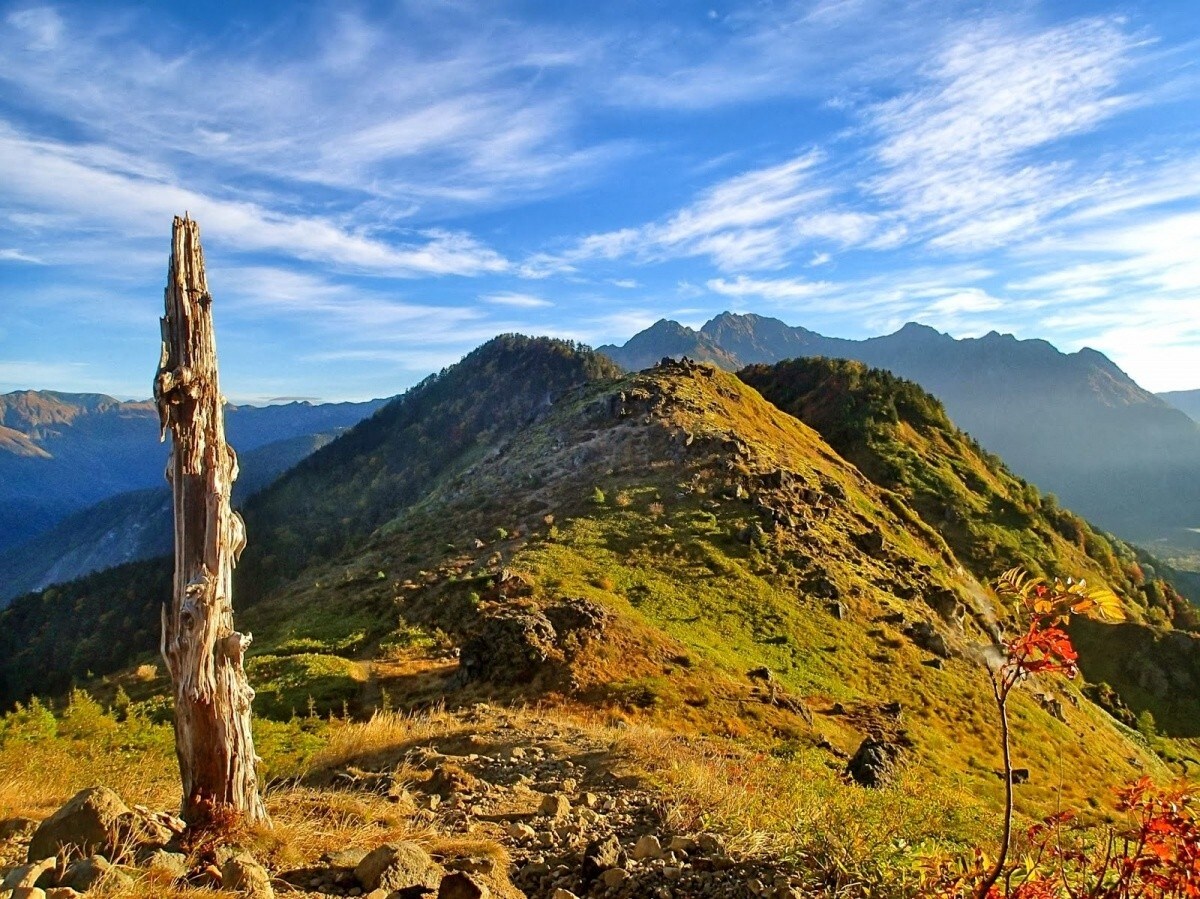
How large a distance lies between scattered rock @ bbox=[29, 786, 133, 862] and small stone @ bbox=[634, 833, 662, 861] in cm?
361

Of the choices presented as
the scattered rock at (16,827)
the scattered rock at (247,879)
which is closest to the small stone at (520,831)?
the scattered rock at (247,879)

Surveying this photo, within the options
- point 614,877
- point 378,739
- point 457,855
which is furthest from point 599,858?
point 378,739

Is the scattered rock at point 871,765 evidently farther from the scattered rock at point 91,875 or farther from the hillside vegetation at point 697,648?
the scattered rock at point 91,875

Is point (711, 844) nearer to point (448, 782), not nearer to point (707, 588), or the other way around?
point (448, 782)

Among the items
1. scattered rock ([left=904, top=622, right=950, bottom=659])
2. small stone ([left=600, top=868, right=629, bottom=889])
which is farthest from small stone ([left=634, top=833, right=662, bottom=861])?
scattered rock ([left=904, top=622, right=950, bottom=659])

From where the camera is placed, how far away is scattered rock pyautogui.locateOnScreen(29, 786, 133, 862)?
4.61 m

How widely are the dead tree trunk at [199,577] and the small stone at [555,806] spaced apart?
8.70 ft

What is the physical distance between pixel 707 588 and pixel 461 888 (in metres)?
18.4

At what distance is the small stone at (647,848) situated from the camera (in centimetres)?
560

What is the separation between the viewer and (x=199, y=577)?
18.0 ft

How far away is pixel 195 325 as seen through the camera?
222 inches

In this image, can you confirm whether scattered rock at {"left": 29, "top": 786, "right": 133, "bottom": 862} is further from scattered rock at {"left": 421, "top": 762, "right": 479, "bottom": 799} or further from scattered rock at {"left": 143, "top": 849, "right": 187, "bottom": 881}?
scattered rock at {"left": 421, "top": 762, "right": 479, "bottom": 799}

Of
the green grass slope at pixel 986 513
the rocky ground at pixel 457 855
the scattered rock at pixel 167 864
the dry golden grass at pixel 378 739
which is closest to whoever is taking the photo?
the scattered rock at pixel 167 864

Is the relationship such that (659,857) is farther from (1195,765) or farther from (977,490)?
(977,490)
